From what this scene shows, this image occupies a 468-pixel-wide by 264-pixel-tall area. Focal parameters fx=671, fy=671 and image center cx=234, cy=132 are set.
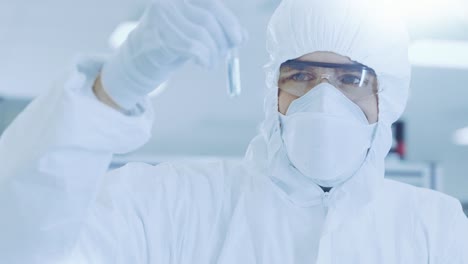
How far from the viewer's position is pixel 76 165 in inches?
33.9

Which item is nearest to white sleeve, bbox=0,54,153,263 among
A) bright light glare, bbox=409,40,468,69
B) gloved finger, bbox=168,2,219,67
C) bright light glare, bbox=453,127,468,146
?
gloved finger, bbox=168,2,219,67

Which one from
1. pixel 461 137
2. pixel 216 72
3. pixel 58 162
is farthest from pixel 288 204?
pixel 461 137

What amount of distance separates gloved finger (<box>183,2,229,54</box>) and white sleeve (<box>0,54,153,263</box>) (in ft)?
0.52

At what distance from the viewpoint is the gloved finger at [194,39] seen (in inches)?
30.6

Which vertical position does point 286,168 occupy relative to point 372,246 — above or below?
above

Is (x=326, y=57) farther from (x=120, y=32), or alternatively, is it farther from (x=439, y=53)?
(x=439, y=53)

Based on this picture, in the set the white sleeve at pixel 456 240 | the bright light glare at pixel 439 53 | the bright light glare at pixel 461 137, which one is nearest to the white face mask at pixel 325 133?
the white sleeve at pixel 456 240

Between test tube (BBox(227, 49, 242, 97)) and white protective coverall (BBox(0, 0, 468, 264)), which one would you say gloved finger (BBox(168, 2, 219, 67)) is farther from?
white protective coverall (BBox(0, 0, 468, 264))

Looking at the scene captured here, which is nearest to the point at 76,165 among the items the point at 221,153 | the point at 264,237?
the point at 264,237

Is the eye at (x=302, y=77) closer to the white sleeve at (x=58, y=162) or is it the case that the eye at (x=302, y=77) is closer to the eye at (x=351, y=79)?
the eye at (x=351, y=79)

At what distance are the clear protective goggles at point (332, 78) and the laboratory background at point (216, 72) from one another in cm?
19

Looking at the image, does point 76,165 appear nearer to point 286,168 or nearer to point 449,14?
point 286,168

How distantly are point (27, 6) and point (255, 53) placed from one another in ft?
5.28

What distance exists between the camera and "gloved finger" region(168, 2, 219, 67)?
2.55 ft
